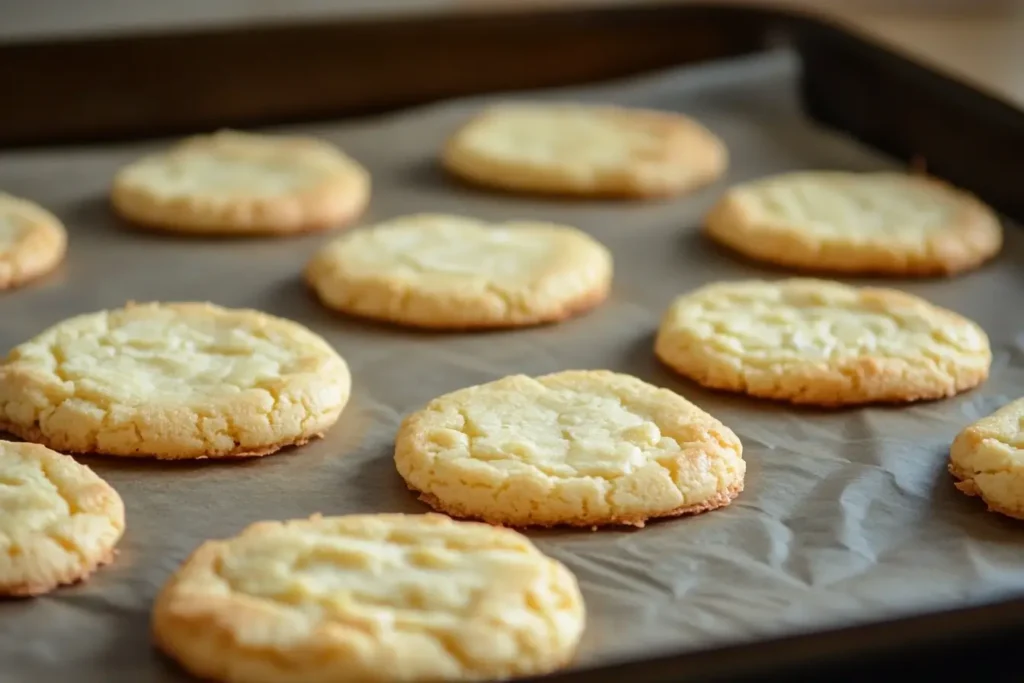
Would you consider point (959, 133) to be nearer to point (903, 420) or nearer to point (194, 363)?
point (903, 420)

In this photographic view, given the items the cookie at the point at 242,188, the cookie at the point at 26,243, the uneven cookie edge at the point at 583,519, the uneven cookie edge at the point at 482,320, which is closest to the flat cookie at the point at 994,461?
the uneven cookie edge at the point at 583,519

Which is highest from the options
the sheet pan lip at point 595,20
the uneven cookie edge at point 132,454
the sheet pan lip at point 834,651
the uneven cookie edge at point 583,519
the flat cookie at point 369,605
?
the sheet pan lip at point 595,20

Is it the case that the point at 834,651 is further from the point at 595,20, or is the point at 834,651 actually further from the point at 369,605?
the point at 595,20

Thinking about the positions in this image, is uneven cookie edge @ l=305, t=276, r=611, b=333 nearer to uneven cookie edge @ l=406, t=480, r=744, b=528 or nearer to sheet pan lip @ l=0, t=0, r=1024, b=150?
uneven cookie edge @ l=406, t=480, r=744, b=528

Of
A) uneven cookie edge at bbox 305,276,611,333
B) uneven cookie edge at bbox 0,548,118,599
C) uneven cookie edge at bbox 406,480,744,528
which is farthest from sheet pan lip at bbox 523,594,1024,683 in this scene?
uneven cookie edge at bbox 305,276,611,333

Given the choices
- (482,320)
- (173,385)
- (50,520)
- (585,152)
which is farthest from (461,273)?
(50,520)

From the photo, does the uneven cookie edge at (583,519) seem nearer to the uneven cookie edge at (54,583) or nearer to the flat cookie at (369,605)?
the flat cookie at (369,605)
